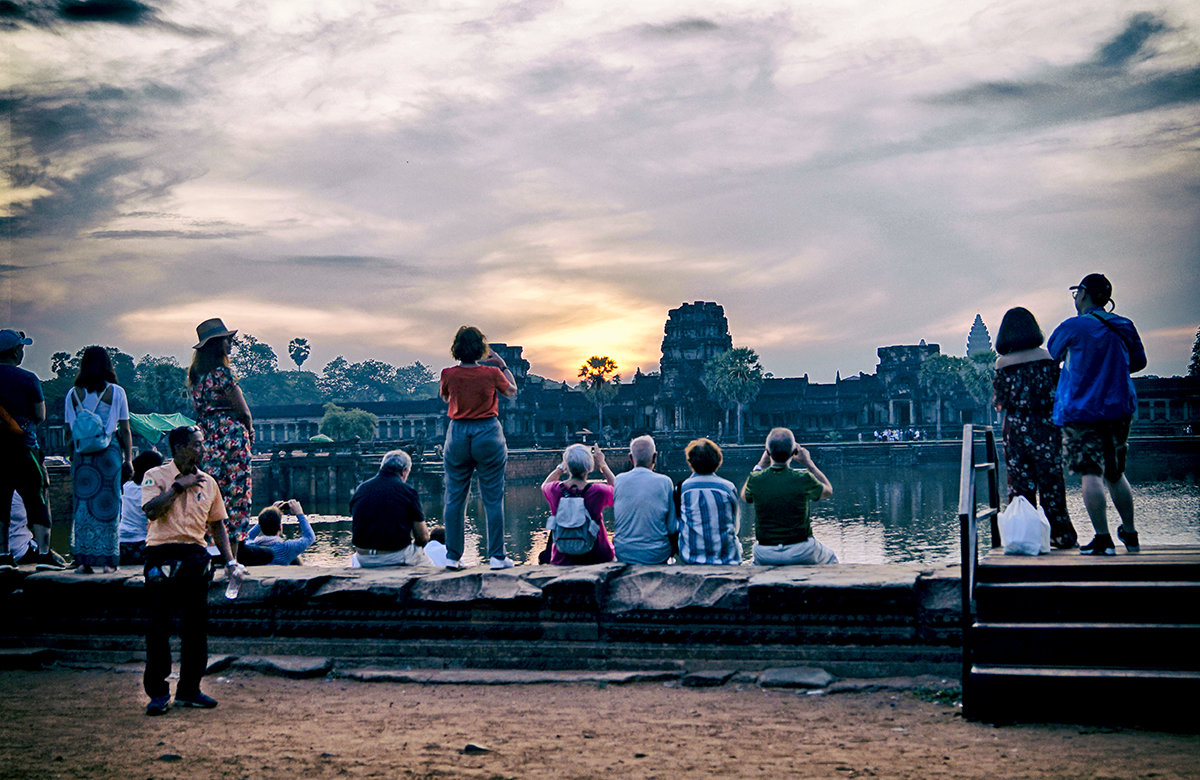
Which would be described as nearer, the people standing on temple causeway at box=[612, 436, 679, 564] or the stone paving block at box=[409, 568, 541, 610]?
the stone paving block at box=[409, 568, 541, 610]

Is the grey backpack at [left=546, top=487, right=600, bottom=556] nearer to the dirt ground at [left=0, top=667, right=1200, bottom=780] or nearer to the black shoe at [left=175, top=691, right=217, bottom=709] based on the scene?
the dirt ground at [left=0, top=667, right=1200, bottom=780]

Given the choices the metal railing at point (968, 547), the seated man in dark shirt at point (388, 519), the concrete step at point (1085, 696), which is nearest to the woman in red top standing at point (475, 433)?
the seated man in dark shirt at point (388, 519)

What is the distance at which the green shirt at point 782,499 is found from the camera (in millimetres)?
5680

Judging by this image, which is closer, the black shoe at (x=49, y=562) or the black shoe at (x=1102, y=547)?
the black shoe at (x=1102, y=547)

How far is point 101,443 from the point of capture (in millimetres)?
6387

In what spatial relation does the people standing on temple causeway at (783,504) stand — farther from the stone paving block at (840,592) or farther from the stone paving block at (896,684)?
the stone paving block at (896,684)

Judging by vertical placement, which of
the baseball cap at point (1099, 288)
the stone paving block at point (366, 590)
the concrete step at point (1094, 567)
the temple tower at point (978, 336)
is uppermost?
the temple tower at point (978, 336)

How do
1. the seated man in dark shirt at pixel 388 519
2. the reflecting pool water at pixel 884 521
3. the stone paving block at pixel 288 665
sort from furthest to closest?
the reflecting pool water at pixel 884 521
the seated man in dark shirt at pixel 388 519
the stone paving block at pixel 288 665

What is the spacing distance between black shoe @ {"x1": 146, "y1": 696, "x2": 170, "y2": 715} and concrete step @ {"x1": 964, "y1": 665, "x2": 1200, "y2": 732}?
3650 mm

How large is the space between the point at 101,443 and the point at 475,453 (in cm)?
249

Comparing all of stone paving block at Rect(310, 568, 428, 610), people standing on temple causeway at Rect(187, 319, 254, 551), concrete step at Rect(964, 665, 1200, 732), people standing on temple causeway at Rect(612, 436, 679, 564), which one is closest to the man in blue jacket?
concrete step at Rect(964, 665, 1200, 732)

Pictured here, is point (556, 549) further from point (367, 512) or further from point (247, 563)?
point (247, 563)

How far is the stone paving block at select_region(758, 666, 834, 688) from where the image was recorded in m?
4.75

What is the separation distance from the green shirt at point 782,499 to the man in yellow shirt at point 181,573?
2.95 meters
